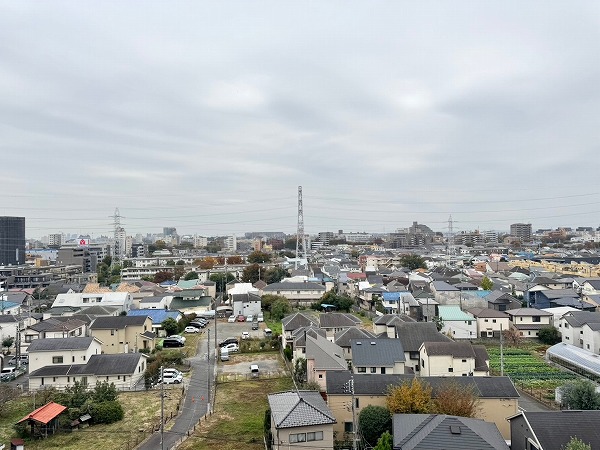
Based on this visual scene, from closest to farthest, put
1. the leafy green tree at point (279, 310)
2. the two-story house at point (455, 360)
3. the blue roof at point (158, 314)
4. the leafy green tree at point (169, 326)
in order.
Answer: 1. the two-story house at point (455, 360)
2. the leafy green tree at point (169, 326)
3. the blue roof at point (158, 314)
4. the leafy green tree at point (279, 310)

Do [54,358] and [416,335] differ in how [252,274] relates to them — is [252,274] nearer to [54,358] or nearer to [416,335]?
[54,358]

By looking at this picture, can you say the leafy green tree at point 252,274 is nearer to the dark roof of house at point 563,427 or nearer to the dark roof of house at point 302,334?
the dark roof of house at point 302,334

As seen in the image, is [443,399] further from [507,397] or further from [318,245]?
[318,245]

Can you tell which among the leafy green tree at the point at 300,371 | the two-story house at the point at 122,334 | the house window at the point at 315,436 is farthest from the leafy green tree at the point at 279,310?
the house window at the point at 315,436

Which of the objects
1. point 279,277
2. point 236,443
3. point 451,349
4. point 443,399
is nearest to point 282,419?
point 236,443

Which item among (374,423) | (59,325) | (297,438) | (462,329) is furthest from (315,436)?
(462,329)
